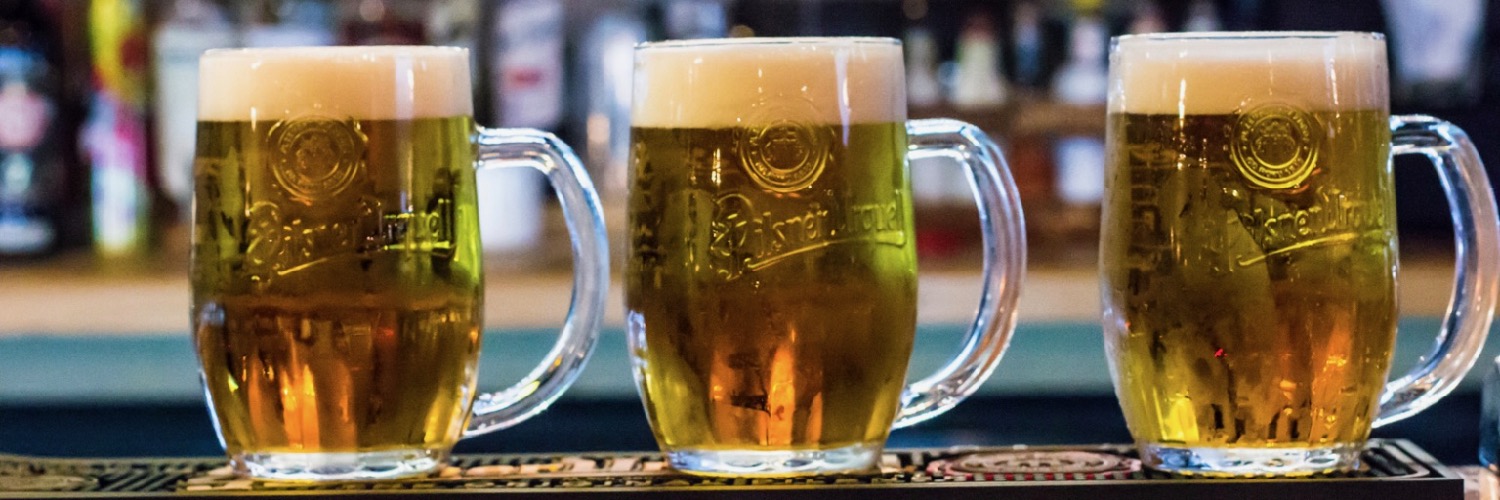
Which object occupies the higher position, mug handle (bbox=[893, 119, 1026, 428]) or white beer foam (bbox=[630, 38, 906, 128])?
white beer foam (bbox=[630, 38, 906, 128])

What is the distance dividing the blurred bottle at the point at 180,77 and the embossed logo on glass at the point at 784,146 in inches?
78.3

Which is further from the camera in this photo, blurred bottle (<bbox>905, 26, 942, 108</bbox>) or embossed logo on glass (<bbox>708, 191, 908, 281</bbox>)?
blurred bottle (<bbox>905, 26, 942, 108</bbox>)

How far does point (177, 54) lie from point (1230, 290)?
2.15 meters

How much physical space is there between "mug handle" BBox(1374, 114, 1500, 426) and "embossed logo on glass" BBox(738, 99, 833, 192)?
0.24m

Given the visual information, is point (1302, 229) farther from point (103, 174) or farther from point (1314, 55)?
point (103, 174)

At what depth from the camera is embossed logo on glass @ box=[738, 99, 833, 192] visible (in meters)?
0.68

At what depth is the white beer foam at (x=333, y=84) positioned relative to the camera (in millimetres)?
677

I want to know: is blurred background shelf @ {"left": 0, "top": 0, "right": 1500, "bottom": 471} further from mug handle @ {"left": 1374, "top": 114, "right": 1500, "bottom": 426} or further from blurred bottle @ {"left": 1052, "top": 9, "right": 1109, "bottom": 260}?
mug handle @ {"left": 1374, "top": 114, "right": 1500, "bottom": 426}

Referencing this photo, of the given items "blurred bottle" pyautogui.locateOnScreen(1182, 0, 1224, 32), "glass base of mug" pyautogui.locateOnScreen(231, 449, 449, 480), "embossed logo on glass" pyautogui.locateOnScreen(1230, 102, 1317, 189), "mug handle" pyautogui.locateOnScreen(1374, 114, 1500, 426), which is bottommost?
"glass base of mug" pyautogui.locateOnScreen(231, 449, 449, 480)

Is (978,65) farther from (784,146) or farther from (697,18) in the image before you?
(784,146)

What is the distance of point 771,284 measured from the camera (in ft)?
2.20

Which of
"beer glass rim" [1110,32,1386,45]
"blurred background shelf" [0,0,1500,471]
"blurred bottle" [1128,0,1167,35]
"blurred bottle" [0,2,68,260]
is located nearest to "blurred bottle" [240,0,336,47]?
"blurred background shelf" [0,0,1500,471]

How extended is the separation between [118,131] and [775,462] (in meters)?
2.13

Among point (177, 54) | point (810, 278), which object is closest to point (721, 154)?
point (810, 278)
